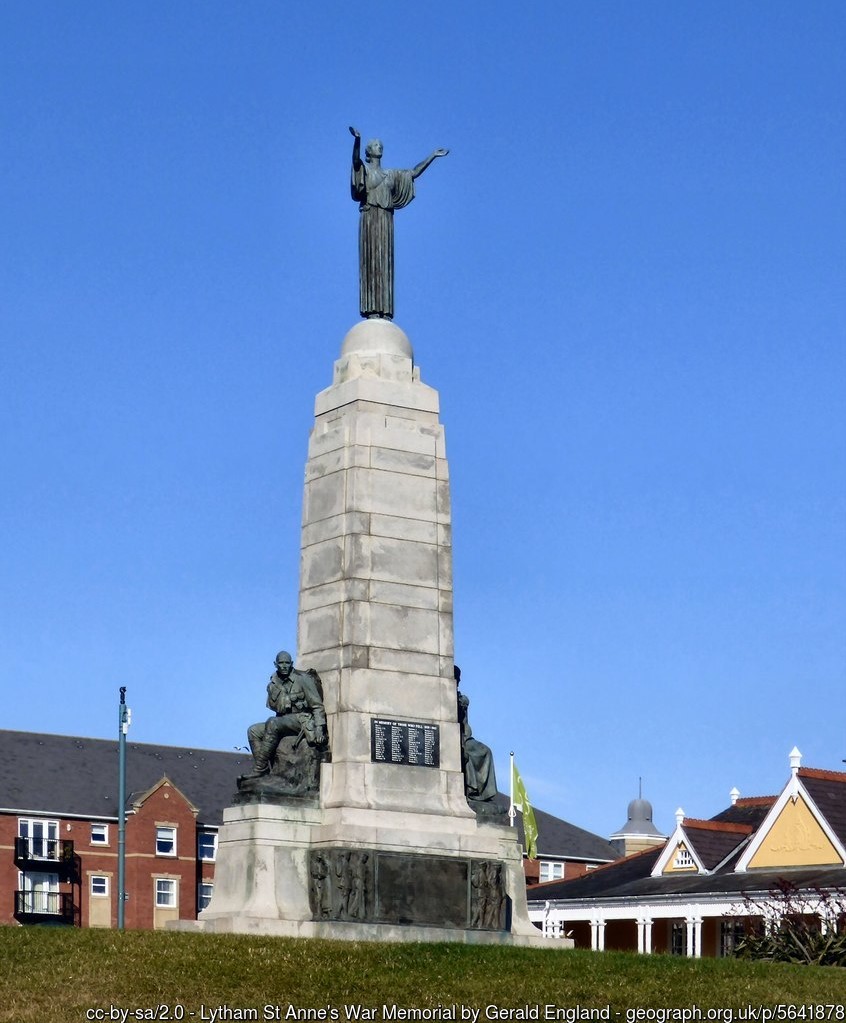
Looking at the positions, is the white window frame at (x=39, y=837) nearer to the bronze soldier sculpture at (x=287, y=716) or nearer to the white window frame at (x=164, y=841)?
the white window frame at (x=164, y=841)

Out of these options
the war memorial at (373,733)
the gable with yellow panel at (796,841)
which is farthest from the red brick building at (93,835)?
the war memorial at (373,733)

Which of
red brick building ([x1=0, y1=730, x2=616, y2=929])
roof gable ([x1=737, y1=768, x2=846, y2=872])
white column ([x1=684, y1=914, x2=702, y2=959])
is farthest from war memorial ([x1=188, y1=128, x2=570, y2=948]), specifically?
red brick building ([x1=0, y1=730, x2=616, y2=929])


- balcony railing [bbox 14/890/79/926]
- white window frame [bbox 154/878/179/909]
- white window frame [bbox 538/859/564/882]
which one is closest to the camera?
balcony railing [bbox 14/890/79/926]

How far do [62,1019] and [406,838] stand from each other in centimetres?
898

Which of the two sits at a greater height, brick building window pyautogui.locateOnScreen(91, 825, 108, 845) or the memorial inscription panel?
brick building window pyautogui.locateOnScreen(91, 825, 108, 845)

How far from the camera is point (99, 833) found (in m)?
84.8

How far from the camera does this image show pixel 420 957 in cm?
2844

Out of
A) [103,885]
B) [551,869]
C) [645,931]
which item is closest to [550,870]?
[551,869]

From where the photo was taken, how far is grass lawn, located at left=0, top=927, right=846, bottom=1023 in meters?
25.2

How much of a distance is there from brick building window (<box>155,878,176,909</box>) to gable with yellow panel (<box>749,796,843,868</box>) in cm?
3356

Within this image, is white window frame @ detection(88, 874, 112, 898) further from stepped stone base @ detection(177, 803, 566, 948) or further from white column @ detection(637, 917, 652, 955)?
stepped stone base @ detection(177, 803, 566, 948)

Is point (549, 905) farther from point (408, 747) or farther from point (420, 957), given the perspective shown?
point (420, 957)

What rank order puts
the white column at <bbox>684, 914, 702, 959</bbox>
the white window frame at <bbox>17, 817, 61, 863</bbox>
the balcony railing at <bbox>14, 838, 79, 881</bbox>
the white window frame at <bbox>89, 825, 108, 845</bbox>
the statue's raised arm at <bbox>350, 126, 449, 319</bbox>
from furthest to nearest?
1. the white window frame at <bbox>89, 825, 108, 845</bbox>
2. the white window frame at <bbox>17, 817, 61, 863</bbox>
3. the balcony railing at <bbox>14, 838, 79, 881</bbox>
4. the white column at <bbox>684, 914, 702, 959</bbox>
5. the statue's raised arm at <bbox>350, 126, 449, 319</bbox>

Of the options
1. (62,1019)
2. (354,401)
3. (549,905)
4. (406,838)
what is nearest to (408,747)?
(406,838)
